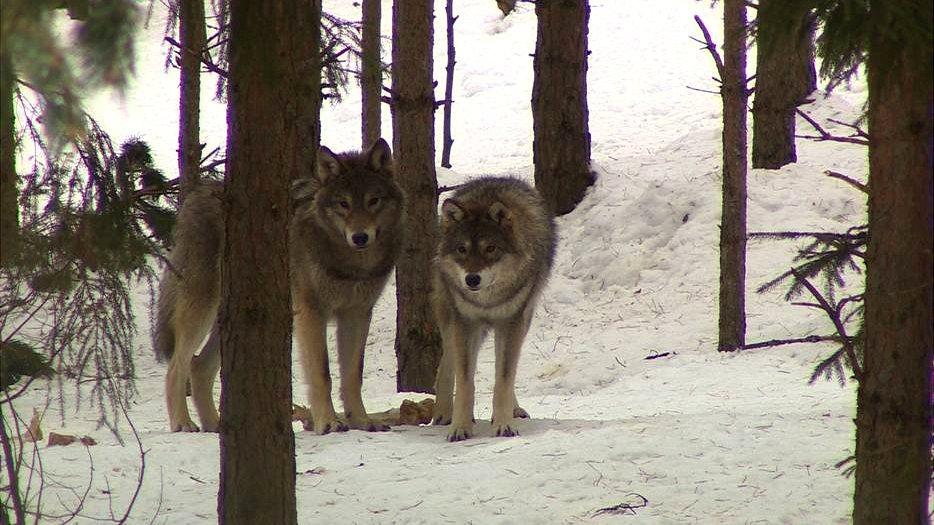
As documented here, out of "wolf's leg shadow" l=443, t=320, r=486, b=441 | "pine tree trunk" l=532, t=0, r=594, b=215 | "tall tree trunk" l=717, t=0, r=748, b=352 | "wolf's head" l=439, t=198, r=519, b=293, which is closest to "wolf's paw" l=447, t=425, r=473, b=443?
"wolf's leg shadow" l=443, t=320, r=486, b=441

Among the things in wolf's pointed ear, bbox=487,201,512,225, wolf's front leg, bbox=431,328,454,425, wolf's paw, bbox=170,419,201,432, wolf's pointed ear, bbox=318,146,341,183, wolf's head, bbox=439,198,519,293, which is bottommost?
wolf's paw, bbox=170,419,201,432

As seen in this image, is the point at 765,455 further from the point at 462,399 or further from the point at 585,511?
the point at 462,399

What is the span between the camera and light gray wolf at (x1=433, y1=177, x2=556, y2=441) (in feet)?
23.8

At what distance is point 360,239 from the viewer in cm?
726

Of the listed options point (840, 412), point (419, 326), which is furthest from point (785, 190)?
point (840, 412)

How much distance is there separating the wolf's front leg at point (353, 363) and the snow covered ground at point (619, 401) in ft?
1.04

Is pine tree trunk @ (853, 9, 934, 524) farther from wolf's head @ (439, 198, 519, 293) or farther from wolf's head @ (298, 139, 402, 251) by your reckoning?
wolf's head @ (298, 139, 402, 251)

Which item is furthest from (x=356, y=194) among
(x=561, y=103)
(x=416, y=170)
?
(x=561, y=103)

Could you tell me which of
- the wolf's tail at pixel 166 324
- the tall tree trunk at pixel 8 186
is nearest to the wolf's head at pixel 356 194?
the wolf's tail at pixel 166 324

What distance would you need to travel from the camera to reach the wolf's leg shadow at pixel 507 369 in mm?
7215

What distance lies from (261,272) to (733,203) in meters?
7.41

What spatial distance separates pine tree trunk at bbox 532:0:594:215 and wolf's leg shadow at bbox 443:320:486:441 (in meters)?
6.41

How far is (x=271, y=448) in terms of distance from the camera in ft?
14.3

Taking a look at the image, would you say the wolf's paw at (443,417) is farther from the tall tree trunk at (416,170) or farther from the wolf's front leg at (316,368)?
the tall tree trunk at (416,170)
